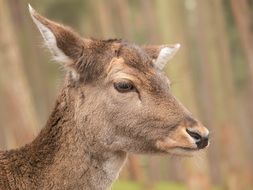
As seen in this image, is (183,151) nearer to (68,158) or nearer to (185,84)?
(68,158)

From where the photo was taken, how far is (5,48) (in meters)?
14.5

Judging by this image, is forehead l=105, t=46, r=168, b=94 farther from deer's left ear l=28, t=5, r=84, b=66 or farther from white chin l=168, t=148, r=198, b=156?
white chin l=168, t=148, r=198, b=156

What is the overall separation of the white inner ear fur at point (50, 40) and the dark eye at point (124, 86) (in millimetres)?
527

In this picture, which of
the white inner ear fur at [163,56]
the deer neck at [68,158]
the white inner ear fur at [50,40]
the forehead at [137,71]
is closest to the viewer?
the white inner ear fur at [50,40]

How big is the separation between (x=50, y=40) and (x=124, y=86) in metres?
0.75

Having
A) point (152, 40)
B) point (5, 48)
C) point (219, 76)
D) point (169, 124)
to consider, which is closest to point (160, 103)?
point (169, 124)

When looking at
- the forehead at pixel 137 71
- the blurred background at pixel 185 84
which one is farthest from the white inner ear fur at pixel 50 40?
the blurred background at pixel 185 84

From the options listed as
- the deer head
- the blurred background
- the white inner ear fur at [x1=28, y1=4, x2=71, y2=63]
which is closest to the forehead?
the deer head

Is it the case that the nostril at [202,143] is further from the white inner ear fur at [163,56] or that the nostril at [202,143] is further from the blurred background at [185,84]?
the blurred background at [185,84]

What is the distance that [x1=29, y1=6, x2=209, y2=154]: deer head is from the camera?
619 cm

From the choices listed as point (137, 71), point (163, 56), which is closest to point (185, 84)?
point (163, 56)

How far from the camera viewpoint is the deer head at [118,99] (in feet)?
20.3

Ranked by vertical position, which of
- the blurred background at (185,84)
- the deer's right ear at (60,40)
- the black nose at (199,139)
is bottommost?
the blurred background at (185,84)

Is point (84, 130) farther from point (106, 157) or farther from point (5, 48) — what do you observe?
point (5, 48)
